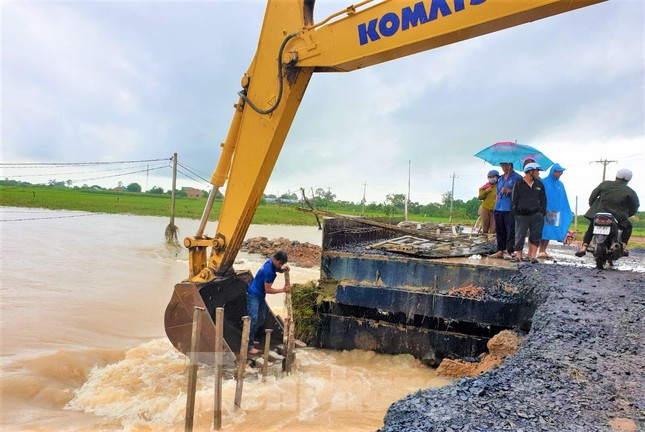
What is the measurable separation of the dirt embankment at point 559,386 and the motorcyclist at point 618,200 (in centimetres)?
227

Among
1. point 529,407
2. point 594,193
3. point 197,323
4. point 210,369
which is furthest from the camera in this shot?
point 594,193

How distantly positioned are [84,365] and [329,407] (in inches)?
144

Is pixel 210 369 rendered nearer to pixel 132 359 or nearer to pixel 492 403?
pixel 132 359

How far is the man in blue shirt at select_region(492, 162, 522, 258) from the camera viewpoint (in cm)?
688

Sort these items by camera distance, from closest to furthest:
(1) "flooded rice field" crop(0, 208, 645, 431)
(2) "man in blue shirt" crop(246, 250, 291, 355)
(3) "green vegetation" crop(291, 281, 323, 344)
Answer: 1. (1) "flooded rice field" crop(0, 208, 645, 431)
2. (2) "man in blue shirt" crop(246, 250, 291, 355)
3. (3) "green vegetation" crop(291, 281, 323, 344)

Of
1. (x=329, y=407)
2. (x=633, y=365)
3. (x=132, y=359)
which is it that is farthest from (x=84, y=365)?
(x=633, y=365)

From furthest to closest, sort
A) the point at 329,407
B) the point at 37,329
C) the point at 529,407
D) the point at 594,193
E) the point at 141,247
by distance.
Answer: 1. the point at 141,247
2. the point at 37,329
3. the point at 594,193
4. the point at 329,407
5. the point at 529,407

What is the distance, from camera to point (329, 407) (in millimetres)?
5145

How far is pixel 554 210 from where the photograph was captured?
301 inches

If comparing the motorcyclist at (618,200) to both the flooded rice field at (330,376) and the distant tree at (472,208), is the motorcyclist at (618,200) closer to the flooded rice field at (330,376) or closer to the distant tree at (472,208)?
the flooded rice field at (330,376)

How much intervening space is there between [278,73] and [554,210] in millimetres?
5582

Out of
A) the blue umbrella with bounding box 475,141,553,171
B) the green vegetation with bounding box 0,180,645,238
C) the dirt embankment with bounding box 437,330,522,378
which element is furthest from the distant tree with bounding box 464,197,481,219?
the dirt embankment with bounding box 437,330,522,378

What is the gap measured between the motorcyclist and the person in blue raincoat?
4.08 ft

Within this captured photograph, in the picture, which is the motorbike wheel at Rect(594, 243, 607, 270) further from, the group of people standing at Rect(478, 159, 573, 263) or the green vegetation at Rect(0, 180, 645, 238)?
the green vegetation at Rect(0, 180, 645, 238)
